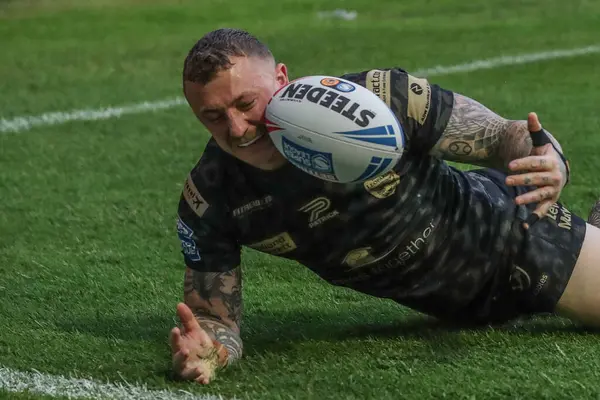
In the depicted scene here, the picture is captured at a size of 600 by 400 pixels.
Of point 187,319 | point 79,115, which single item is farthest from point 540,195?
point 79,115

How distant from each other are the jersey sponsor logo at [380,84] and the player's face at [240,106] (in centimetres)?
31

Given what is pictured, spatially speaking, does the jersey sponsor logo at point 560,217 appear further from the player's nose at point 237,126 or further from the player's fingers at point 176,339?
the player's fingers at point 176,339

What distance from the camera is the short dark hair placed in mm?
3406

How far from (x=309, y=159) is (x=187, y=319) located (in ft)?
2.12

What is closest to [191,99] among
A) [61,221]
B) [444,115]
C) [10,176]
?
[444,115]

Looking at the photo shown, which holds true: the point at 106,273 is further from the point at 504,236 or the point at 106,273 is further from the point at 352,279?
the point at 504,236

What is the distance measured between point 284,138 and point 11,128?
5.74 m

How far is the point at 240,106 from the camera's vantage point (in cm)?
341

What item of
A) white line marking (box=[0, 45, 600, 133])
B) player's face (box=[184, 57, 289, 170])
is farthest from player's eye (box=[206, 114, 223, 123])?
white line marking (box=[0, 45, 600, 133])

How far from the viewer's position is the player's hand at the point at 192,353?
346cm

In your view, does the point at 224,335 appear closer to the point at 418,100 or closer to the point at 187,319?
the point at 187,319

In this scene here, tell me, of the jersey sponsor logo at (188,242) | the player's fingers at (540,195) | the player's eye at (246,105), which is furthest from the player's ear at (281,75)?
the player's fingers at (540,195)

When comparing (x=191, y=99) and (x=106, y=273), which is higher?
(x=191, y=99)

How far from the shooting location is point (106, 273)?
5.10 m
